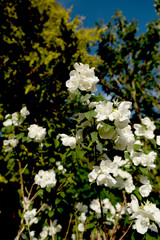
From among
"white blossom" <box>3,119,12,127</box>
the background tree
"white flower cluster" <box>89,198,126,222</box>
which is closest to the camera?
"white blossom" <box>3,119,12,127</box>

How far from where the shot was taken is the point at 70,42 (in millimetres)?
3447

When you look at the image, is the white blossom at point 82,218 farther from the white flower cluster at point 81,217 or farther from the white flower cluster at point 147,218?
the white flower cluster at point 147,218

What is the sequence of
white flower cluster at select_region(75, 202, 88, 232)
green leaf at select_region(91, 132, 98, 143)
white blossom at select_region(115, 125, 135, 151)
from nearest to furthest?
1. green leaf at select_region(91, 132, 98, 143)
2. white blossom at select_region(115, 125, 135, 151)
3. white flower cluster at select_region(75, 202, 88, 232)

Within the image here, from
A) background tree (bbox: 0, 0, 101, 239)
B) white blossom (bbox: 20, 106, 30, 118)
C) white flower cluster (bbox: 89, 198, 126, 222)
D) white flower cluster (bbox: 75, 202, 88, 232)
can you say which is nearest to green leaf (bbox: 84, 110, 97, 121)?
white blossom (bbox: 20, 106, 30, 118)

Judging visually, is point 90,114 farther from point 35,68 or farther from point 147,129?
point 35,68

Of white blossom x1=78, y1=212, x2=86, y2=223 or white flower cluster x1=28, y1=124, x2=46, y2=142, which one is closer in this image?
white flower cluster x1=28, y1=124, x2=46, y2=142

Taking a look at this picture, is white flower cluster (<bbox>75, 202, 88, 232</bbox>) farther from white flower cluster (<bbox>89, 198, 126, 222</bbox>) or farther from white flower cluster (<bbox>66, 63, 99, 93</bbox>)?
white flower cluster (<bbox>66, 63, 99, 93</bbox>)

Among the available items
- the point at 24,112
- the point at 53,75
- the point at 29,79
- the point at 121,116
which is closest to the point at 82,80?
the point at 121,116

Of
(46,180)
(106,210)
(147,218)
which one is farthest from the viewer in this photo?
(106,210)

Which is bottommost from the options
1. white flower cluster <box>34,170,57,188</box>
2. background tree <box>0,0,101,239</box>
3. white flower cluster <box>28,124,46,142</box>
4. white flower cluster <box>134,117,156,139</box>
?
white flower cluster <box>34,170,57,188</box>

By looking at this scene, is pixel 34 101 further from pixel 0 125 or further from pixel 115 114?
pixel 115 114

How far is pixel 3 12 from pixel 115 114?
167 inches

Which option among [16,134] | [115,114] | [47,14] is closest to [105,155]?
[115,114]

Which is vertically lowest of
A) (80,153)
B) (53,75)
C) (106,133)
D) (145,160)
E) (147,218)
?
(147,218)
